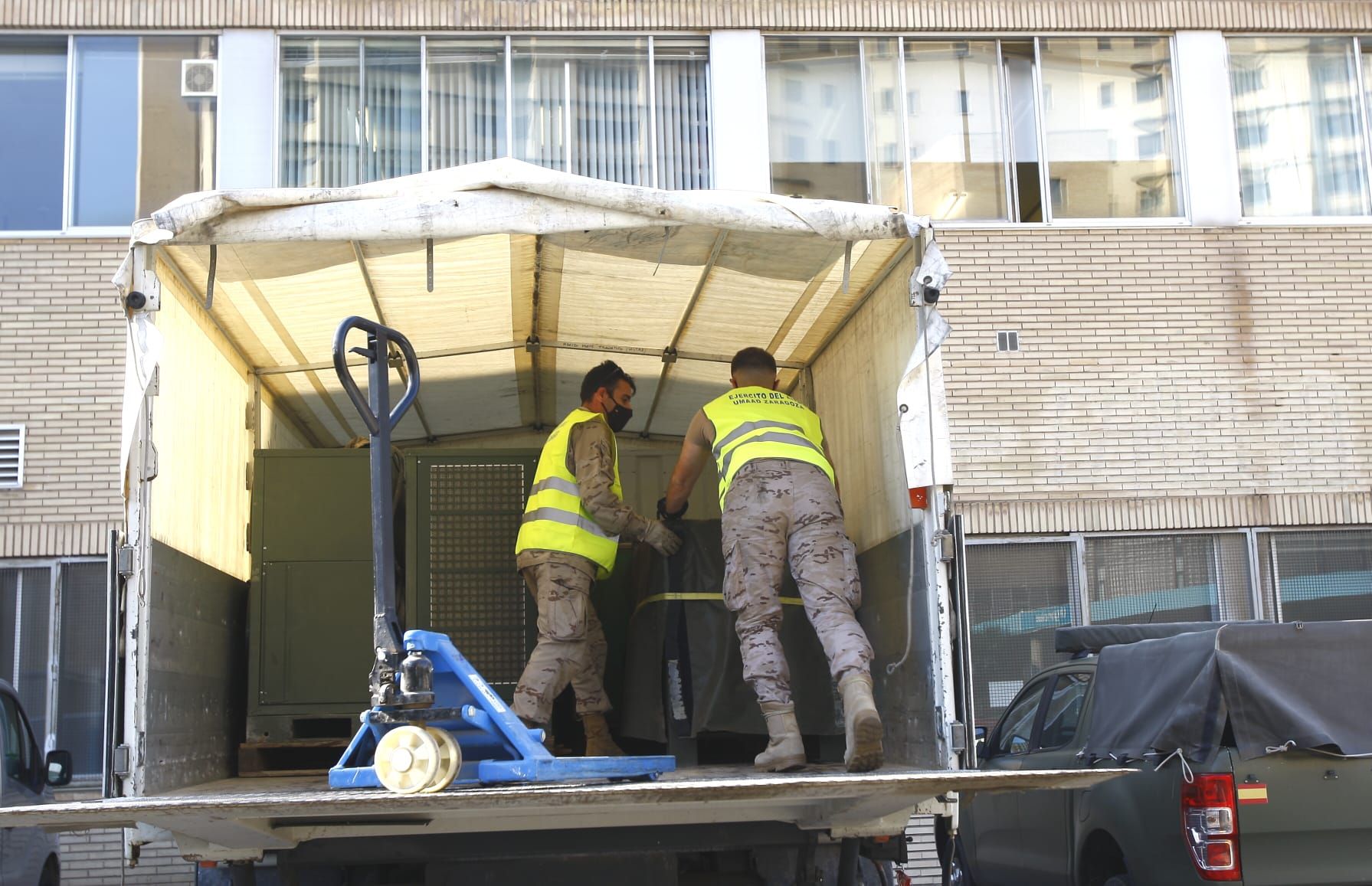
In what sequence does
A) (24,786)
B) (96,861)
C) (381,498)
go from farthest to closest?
(96,861) < (24,786) < (381,498)

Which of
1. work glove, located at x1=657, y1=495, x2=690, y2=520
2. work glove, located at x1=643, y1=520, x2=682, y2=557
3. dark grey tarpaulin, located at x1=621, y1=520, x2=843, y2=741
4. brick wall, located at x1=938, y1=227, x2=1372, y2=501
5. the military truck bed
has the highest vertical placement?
brick wall, located at x1=938, y1=227, x2=1372, y2=501

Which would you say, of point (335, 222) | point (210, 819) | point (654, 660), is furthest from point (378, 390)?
point (654, 660)

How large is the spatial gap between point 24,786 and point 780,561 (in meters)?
4.66

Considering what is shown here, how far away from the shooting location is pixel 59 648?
11.1m

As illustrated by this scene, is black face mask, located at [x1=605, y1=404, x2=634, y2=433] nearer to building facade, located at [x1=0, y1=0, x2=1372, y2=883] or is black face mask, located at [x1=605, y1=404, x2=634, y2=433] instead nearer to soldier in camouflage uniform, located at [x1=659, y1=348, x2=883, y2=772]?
soldier in camouflage uniform, located at [x1=659, y1=348, x2=883, y2=772]

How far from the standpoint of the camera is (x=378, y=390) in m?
4.96

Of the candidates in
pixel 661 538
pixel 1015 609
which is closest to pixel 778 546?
pixel 661 538

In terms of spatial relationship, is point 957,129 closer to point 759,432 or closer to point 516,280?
point 516,280

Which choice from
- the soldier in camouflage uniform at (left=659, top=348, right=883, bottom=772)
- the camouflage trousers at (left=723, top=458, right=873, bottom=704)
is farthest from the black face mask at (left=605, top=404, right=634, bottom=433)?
the camouflage trousers at (left=723, top=458, right=873, bottom=704)

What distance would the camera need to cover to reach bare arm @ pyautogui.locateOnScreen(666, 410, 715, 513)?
21.8ft

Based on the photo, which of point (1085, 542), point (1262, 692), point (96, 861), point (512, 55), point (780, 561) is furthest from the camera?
point (512, 55)

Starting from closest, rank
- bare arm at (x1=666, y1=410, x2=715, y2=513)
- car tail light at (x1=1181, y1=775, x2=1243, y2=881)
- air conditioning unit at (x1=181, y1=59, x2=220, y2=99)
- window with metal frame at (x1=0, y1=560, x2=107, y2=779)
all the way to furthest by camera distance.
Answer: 1. car tail light at (x1=1181, y1=775, x2=1243, y2=881)
2. bare arm at (x1=666, y1=410, x2=715, y2=513)
3. window with metal frame at (x1=0, y1=560, x2=107, y2=779)
4. air conditioning unit at (x1=181, y1=59, x2=220, y2=99)

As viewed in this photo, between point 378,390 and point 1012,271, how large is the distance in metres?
8.16

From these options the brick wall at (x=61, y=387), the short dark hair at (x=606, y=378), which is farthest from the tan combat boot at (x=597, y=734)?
the brick wall at (x=61, y=387)
